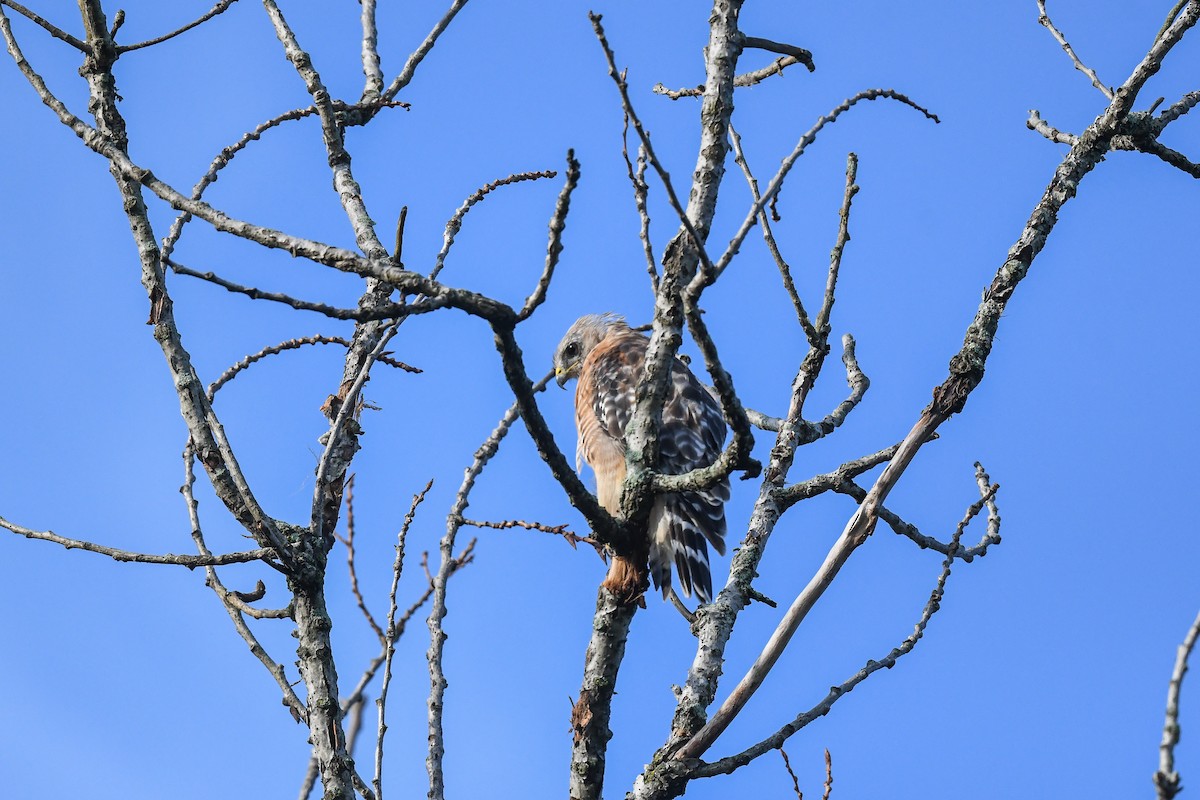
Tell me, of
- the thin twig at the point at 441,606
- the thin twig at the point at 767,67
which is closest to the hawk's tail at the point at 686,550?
the thin twig at the point at 441,606

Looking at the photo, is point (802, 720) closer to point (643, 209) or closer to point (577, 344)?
point (643, 209)

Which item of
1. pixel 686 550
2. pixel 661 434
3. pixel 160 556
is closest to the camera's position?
pixel 160 556

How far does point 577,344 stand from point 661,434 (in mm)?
2798

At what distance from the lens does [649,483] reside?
11.5 feet

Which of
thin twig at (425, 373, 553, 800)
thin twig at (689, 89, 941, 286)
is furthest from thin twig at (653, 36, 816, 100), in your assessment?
thin twig at (425, 373, 553, 800)

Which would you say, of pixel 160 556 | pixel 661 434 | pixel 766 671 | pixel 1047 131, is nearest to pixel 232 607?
pixel 160 556

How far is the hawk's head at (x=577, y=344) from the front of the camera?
8633mm

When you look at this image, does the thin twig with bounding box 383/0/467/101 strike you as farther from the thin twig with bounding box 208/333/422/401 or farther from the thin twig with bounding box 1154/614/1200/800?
the thin twig with bounding box 1154/614/1200/800

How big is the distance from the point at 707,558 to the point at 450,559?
1.81 meters

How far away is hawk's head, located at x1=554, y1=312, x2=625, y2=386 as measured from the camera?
8633mm

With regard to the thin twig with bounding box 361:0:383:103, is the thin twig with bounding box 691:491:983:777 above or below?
below

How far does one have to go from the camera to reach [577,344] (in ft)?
28.5

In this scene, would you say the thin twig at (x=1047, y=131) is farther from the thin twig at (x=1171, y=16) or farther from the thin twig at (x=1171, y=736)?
the thin twig at (x=1171, y=736)

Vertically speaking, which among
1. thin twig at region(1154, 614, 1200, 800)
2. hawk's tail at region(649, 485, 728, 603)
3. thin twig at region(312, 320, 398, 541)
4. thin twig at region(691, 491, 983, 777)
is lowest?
thin twig at region(1154, 614, 1200, 800)
